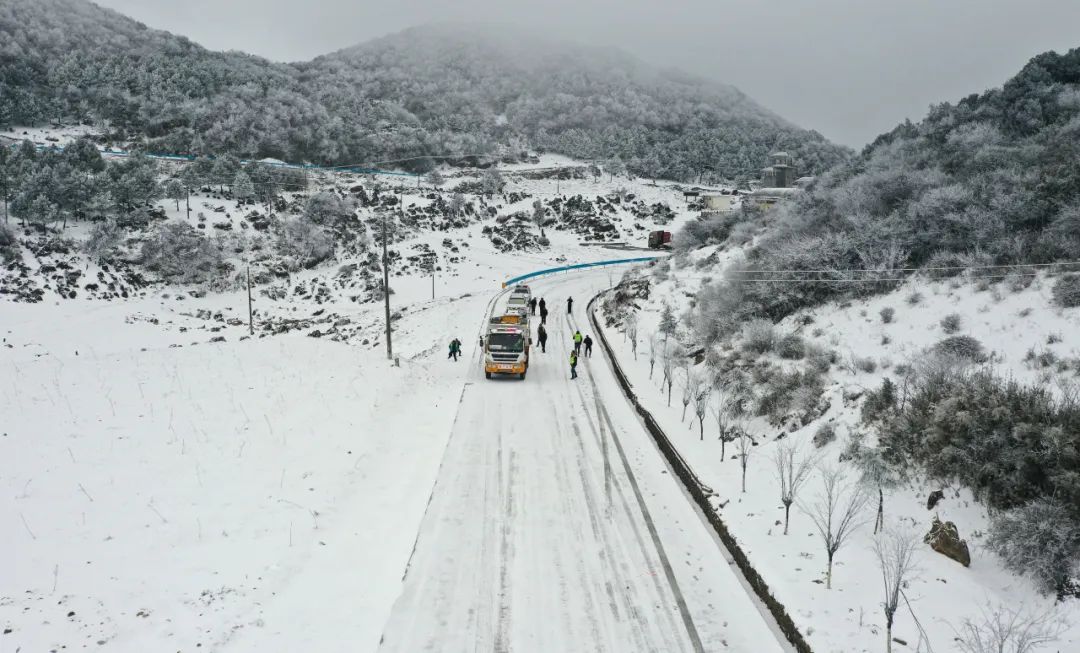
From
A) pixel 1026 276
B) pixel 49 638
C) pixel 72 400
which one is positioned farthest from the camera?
pixel 1026 276

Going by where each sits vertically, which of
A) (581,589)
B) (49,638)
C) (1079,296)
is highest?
(1079,296)

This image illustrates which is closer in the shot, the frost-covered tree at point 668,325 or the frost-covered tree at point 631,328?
the frost-covered tree at point 668,325

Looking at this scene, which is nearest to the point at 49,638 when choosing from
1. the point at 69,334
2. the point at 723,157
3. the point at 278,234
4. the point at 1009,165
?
the point at 1009,165

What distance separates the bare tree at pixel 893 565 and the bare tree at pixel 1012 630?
83 centimetres

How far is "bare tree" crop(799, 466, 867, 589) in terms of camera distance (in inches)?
361

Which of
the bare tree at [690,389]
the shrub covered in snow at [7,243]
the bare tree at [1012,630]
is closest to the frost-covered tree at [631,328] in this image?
the bare tree at [690,389]

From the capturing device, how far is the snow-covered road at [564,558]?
8.38 m

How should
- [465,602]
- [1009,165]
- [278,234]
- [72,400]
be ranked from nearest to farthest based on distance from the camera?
[465,602], [72,400], [1009,165], [278,234]

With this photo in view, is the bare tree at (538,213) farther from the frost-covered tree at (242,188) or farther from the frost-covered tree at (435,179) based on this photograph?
the frost-covered tree at (242,188)

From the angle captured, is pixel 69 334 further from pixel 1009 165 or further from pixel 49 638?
pixel 1009 165

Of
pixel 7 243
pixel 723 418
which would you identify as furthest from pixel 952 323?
pixel 7 243

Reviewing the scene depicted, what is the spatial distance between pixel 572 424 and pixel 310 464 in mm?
8283

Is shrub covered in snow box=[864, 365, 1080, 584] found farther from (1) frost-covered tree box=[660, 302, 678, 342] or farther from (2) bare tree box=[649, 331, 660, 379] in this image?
(1) frost-covered tree box=[660, 302, 678, 342]

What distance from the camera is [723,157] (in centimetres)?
14225
